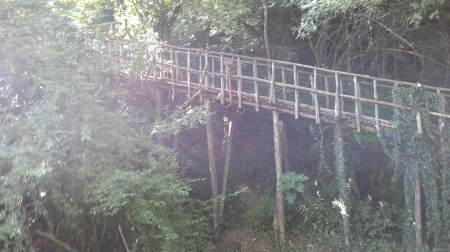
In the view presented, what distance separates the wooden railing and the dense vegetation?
1.39 feet

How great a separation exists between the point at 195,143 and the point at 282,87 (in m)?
3.84

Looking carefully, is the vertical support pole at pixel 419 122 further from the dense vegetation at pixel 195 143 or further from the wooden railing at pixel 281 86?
the dense vegetation at pixel 195 143

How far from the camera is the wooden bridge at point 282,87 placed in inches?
332

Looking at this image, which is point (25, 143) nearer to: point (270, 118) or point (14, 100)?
point (14, 100)

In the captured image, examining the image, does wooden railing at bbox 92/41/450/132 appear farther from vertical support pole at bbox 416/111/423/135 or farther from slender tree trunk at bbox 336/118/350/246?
slender tree trunk at bbox 336/118/350/246

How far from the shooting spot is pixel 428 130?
781 cm

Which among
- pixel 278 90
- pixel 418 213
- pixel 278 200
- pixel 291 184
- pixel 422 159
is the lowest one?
pixel 278 200

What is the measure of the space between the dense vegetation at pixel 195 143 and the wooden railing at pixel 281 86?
1.39 ft

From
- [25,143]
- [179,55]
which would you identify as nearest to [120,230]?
[25,143]

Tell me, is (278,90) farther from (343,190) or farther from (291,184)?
(343,190)

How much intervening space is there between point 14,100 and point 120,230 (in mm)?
3026

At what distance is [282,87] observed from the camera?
9.46 meters

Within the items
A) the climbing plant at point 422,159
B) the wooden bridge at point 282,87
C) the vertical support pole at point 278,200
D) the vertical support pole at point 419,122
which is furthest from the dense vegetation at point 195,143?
the wooden bridge at point 282,87

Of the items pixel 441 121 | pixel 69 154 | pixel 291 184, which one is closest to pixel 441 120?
pixel 441 121
